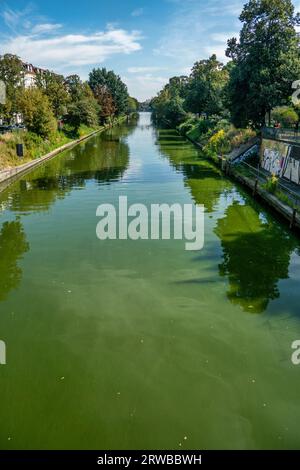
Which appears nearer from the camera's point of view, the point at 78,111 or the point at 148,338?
the point at 148,338

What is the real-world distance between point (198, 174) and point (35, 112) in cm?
2170

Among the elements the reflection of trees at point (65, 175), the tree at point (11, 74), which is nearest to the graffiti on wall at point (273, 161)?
the reflection of trees at point (65, 175)

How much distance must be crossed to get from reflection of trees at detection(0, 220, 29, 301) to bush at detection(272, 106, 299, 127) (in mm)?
32051

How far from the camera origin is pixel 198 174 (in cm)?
3484

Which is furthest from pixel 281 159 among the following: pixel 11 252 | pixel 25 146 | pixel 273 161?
pixel 25 146

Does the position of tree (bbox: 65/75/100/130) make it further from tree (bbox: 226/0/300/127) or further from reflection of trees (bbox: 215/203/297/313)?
reflection of trees (bbox: 215/203/297/313)

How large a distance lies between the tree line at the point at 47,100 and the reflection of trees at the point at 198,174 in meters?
15.7

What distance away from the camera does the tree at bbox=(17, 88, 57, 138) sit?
43625mm

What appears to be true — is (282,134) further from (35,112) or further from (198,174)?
(35,112)

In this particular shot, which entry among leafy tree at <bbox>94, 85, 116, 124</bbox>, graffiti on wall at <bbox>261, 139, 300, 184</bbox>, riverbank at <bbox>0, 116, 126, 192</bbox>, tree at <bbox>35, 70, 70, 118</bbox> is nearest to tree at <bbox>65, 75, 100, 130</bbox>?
tree at <bbox>35, 70, 70, 118</bbox>

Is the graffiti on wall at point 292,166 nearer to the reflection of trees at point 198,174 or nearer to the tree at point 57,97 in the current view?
the reflection of trees at point 198,174

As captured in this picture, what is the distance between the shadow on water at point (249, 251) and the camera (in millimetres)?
12641

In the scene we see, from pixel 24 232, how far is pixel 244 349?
42.5 ft
